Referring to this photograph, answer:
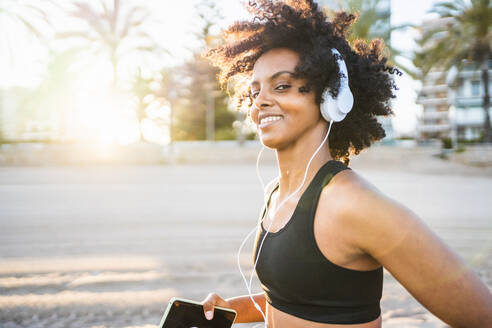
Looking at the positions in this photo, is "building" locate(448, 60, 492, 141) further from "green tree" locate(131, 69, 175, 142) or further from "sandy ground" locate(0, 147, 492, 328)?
"sandy ground" locate(0, 147, 492, 328)

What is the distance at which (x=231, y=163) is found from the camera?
102ft

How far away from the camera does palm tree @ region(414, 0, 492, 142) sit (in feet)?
91.8

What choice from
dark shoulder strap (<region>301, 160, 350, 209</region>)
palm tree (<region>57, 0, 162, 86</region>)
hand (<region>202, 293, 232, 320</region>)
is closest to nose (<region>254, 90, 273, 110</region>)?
dark shoulder strap (<region>301, 160, 350, 209</region>)

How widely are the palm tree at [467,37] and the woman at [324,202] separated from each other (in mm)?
30340

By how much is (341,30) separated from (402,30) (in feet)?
94.8

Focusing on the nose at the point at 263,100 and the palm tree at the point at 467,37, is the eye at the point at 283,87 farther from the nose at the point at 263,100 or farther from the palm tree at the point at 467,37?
the palm tree at the point at 467,37

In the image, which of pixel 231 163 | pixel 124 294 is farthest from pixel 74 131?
pixel 124 294

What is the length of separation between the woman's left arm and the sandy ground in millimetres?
2496

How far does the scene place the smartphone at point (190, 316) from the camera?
60.9 inches

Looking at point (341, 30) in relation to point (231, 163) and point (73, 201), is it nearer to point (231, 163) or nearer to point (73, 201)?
point (73, 201)

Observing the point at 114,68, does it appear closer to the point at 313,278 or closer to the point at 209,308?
the point at 209,308

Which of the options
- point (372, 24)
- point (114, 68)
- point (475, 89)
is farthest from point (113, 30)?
point (475, 89)

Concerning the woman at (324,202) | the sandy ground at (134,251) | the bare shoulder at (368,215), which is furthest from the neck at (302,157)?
the sandy ground at (134,251)

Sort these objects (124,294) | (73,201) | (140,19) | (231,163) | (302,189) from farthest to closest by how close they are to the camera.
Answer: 1. (231,163)
2. (140,19)
3. (73,201)
4. (124,294)
5. (302,189)
